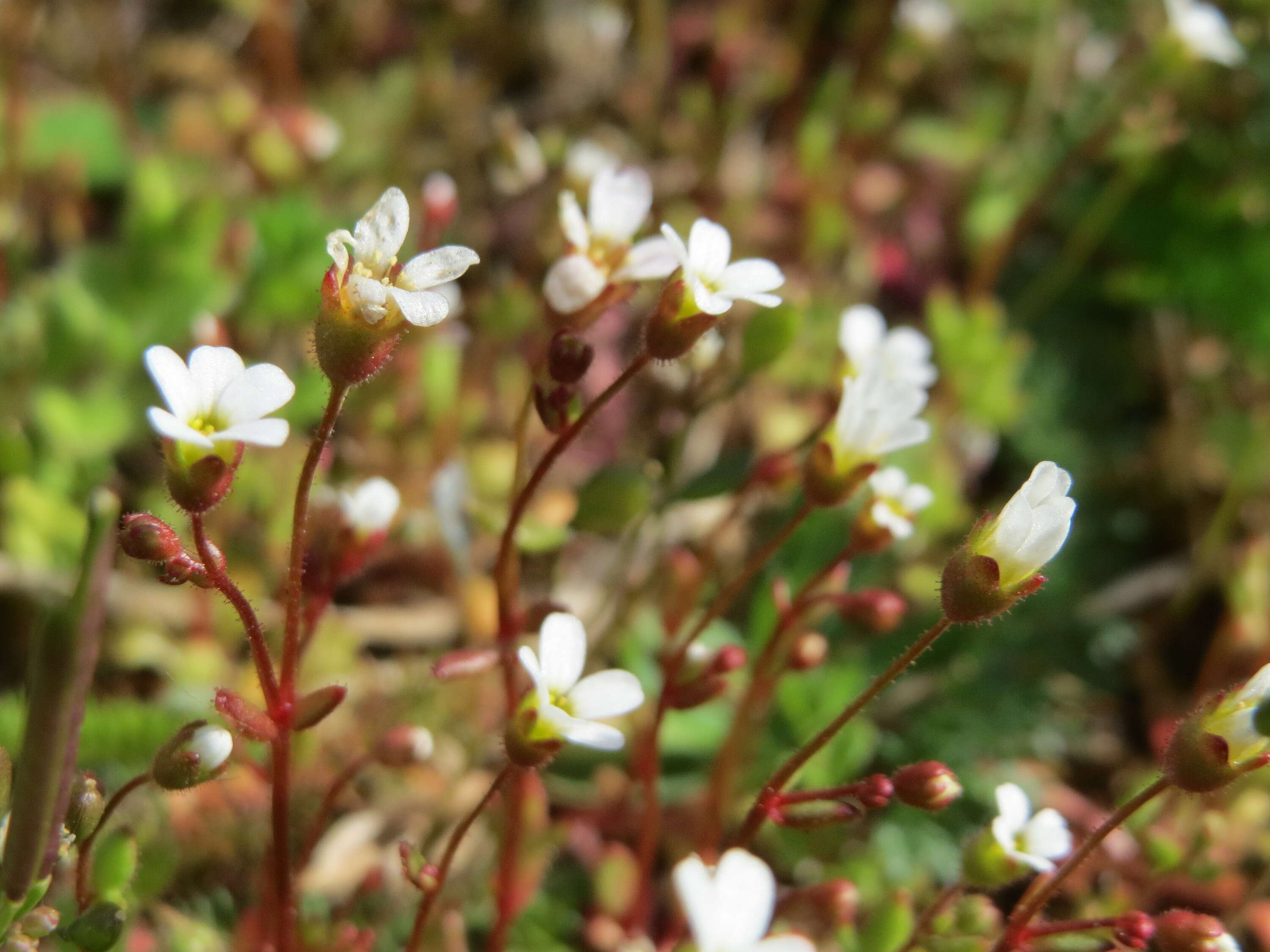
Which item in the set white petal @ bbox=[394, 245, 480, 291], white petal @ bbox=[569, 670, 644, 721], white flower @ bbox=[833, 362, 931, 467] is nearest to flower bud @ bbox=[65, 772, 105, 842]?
white petal @ bbox=[569, 670, 644, 721]

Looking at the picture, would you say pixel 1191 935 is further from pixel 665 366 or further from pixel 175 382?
pixel 175 382

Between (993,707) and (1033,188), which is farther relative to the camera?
(1033,188)

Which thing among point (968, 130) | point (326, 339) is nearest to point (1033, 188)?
point (968, 130)

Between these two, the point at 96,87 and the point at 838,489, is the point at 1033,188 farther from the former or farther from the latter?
the point at 96,87

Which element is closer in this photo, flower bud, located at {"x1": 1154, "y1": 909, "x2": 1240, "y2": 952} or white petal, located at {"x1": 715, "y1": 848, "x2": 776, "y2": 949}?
white petal, located at {"x1": 715, "y1": 848, "x2": 776, "y2": 949}

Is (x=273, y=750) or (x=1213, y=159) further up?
(x=1213, y=159)

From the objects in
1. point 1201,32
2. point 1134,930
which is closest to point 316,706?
point 1134,930

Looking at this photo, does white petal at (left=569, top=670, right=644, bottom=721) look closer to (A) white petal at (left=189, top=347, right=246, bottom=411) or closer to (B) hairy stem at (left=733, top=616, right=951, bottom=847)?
(B) hairy stem at (left=733, top=616, right=951, bottom=847)
